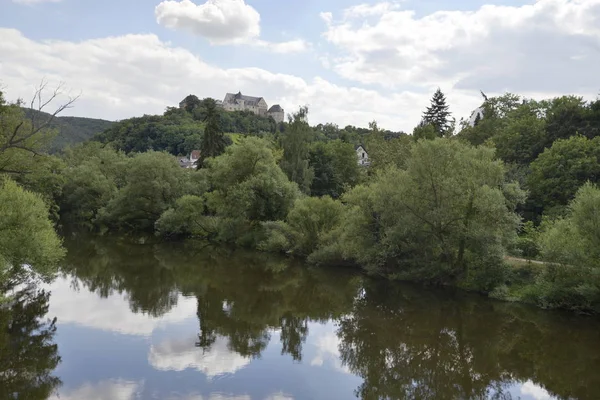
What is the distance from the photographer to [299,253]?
35469 millimetres

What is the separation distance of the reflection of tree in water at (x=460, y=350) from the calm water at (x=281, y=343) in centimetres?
6

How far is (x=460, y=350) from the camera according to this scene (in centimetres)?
1741

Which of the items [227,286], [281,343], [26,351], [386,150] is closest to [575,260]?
[281,343]

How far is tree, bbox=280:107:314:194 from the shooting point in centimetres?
4919

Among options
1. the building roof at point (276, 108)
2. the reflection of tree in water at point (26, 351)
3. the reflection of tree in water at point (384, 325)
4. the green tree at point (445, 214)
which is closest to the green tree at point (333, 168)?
the reflection of tree in water at point (384, 325)

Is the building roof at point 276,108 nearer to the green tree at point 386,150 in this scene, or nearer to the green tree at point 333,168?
the green tree at point 386,150

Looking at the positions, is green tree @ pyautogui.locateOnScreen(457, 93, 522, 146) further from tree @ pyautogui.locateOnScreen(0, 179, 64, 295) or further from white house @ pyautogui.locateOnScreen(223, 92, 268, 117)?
white house @ pyautogui.locateOnScreen(223, 92, 268, 117)

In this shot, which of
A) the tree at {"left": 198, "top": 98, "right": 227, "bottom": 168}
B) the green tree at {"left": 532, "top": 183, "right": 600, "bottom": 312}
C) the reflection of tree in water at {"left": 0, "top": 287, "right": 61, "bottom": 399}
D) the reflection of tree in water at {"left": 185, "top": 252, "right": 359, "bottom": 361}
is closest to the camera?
the reflection of tree in water at {"left": 0, "top": 287, "right": 61, "bottom": 399}

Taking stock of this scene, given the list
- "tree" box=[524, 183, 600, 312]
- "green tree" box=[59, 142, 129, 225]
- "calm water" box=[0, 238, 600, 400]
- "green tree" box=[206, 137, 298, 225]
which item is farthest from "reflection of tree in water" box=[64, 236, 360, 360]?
"green tree" box=[59, 142, 129, 225]

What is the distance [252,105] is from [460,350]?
496 ft

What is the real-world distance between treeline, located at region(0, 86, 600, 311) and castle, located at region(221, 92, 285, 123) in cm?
9621

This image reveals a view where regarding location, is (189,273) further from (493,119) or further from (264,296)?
(493,119)

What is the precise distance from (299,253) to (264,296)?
1087 centimetres

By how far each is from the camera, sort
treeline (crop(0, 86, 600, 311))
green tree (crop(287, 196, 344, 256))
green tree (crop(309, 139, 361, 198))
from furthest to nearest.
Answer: green tree (crop(309, 139, 361, 198))
green tree (crop(287, 196, 344, 256))
treeline (crop(0, 86, 600, 311))
